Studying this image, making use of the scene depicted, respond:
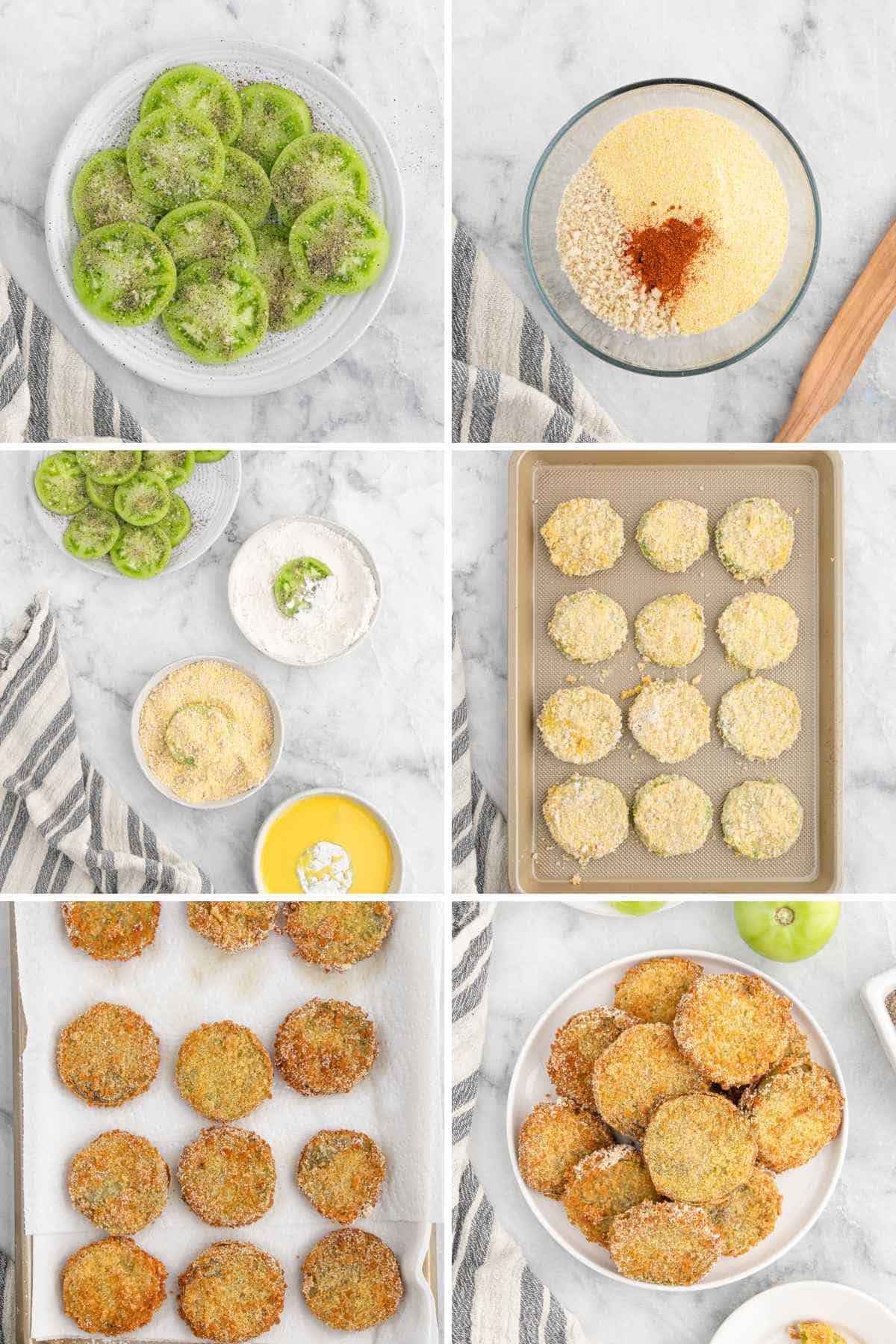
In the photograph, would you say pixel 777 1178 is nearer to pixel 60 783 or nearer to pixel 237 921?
pixel 237 921

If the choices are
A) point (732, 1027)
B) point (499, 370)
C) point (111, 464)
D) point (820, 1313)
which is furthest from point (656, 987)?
point (111, 464)

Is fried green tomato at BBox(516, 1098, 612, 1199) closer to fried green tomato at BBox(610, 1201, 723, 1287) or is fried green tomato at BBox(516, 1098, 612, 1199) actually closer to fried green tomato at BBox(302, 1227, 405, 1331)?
fried green tomato at BBox(610, 1201, 723, 1287)

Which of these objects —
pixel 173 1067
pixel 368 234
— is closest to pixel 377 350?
pixel 368 234

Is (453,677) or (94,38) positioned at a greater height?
(94,38)

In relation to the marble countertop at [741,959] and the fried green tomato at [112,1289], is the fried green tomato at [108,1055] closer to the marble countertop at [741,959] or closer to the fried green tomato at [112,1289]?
the fried green tomato at [112,1289]

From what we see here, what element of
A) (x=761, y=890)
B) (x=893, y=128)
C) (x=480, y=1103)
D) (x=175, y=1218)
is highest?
(x=893, y=128)

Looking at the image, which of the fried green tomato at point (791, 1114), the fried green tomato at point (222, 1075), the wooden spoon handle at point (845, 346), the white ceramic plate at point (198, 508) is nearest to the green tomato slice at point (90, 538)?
the white ceramic plate at point (198, 508)

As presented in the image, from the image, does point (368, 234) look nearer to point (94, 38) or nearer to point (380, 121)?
point (380, 121)
